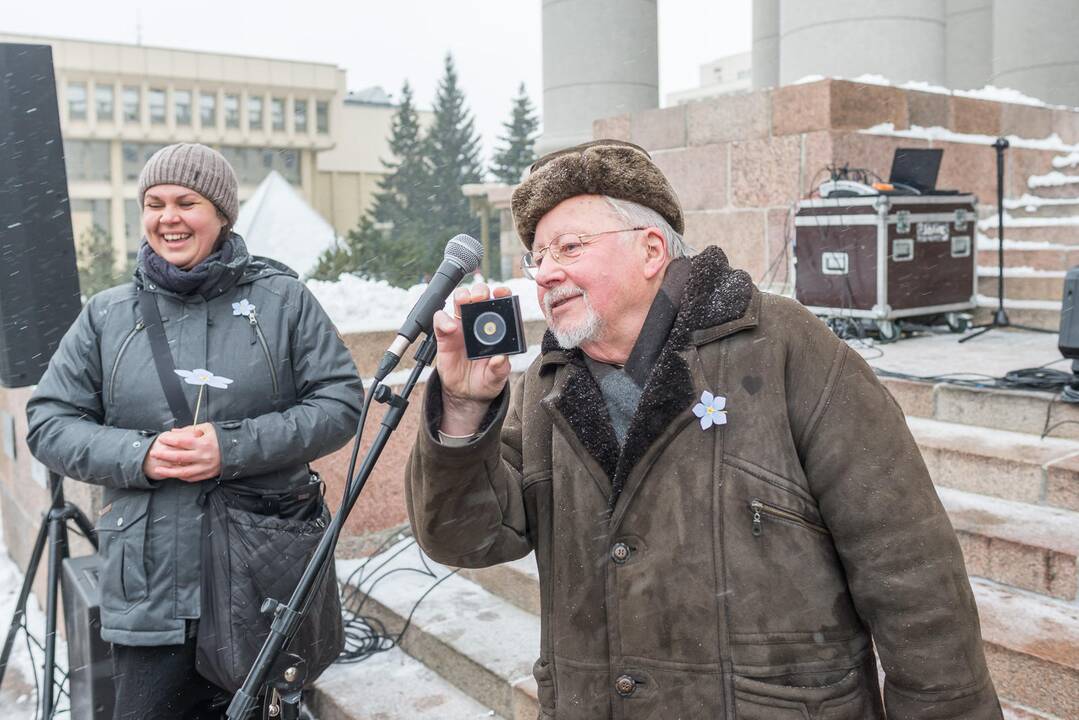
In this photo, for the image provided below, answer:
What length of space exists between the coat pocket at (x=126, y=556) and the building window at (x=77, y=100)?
6812 centimetres

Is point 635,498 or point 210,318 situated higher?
point 210,318

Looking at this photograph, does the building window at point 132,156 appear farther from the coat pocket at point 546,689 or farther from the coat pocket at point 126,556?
the coat pocket at point 546,689

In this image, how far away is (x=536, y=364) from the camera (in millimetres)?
2174

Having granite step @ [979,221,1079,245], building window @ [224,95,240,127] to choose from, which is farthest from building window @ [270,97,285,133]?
granite step @ [979,221,1079,245]

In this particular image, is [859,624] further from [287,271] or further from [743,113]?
[743,113]

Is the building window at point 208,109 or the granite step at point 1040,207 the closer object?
the granite step at point 1040,207

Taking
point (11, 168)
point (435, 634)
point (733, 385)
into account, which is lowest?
point (435, 634)

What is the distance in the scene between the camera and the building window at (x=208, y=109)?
67312 millimetres

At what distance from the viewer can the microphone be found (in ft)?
6.04

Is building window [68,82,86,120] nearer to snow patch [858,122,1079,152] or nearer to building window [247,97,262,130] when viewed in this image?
building window [247,97,262,130]

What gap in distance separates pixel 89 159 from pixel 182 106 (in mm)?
7241

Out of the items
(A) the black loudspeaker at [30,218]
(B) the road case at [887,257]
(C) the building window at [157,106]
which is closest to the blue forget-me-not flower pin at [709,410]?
(A) the black loudspeaker at [30,218]

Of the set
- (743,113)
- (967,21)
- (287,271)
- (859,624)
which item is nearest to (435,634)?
(287,271)

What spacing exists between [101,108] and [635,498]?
231 ft
